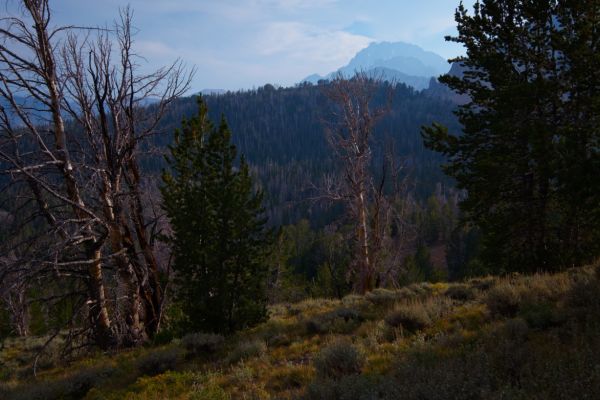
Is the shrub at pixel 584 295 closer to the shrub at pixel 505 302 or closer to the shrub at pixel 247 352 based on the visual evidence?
the shrub at pixel 505 302

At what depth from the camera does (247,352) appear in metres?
6.94

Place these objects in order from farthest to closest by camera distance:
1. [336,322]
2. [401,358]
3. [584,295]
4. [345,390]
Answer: [336,322]
[584,295]
[401,358]
[345,390]

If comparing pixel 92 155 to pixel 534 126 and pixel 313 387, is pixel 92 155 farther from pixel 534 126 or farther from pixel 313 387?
pixel 534 126

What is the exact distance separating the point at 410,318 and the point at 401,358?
74.3 inches

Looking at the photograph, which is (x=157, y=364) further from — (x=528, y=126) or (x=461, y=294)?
(x=528, y=126)

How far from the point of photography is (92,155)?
30.7 ft

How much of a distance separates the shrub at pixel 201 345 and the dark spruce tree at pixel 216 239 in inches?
40.5

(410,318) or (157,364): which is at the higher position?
(410,318)

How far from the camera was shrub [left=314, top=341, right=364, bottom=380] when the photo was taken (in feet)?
15.8

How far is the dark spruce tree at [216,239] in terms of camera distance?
8875 mm

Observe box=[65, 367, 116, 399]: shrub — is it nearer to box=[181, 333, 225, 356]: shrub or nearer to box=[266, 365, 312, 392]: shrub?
box=[181, 333, 225, 356]: shrub

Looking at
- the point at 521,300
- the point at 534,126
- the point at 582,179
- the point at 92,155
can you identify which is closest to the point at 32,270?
the point at 92,155

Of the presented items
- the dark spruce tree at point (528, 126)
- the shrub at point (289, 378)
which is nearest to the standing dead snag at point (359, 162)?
the dark spruce tree at point (528, 126)

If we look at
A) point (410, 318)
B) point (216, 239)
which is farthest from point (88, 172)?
point (410, 318)
